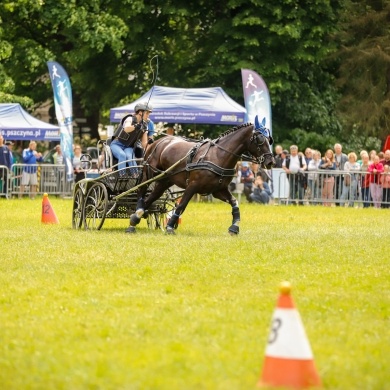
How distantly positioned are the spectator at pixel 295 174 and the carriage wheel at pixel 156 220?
11144mm

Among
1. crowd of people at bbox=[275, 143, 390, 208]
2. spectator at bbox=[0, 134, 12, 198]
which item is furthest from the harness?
spectator at bbox=[0, 134, 12, 198]

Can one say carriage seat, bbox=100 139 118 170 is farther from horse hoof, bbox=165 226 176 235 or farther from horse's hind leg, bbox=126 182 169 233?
horse hoof, bbox=165 226 176 235

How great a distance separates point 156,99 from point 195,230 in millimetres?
13422

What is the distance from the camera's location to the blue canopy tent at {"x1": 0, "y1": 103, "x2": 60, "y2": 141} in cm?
3484

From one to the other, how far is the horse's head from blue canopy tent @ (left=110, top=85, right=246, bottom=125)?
44.3ft

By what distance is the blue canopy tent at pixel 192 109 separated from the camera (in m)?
31.9

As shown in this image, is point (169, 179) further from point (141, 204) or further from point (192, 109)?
point (192, 109)

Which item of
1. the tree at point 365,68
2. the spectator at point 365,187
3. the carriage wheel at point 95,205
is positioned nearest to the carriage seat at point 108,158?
the carriage wheel at point 95,205

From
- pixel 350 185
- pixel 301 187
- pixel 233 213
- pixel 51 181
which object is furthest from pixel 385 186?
pixel 233 213

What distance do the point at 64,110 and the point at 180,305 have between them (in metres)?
22.6

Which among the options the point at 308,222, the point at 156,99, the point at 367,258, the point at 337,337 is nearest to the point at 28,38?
the point at 156,99

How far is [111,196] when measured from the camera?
19.4 meters

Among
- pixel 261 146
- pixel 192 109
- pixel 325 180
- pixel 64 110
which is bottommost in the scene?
pixel 325 180

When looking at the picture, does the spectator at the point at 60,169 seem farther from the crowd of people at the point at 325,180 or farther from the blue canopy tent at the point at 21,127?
the crowd of people at the point at 325,180
